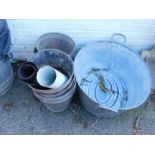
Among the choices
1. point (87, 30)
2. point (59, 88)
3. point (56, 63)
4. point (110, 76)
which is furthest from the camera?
point (110, 76)

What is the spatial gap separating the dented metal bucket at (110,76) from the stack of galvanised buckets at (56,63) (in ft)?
0.36

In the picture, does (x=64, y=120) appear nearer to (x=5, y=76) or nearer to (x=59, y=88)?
(x=59, y=88)

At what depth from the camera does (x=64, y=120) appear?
2270 millimetres

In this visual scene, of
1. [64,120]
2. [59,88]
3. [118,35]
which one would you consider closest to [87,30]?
[118,35]

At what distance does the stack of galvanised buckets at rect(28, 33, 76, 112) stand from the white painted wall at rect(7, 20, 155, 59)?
81 mm

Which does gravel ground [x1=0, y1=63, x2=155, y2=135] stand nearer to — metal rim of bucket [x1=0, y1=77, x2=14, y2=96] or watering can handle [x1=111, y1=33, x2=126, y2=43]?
metal rim of bucket [x1=0, y1=77, x2=14, y2=96]

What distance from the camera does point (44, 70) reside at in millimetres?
1945

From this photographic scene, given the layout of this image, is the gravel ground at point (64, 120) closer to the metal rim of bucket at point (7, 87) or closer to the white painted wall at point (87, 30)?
the metal rim of bucket at point (7, 87)

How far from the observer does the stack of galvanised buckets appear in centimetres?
193

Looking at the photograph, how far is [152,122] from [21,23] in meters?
1.42

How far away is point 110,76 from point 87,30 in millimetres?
474

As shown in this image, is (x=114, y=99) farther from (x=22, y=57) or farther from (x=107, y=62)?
(x=22, y=57)

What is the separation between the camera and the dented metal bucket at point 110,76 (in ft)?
7.13

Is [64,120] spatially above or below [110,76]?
below
